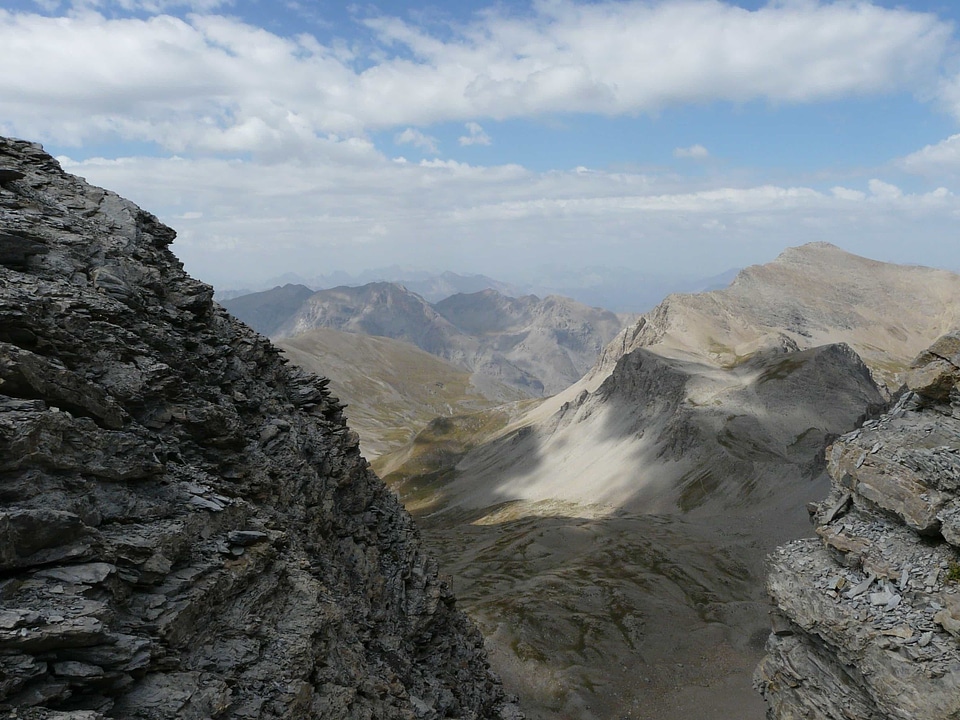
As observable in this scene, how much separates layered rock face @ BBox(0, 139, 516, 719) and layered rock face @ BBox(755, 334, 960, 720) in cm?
1634

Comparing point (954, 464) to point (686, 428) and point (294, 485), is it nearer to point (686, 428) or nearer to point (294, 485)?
point (294, 485)

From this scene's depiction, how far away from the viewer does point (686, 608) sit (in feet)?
219

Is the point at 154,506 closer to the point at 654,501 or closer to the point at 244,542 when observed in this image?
the point at 244,542

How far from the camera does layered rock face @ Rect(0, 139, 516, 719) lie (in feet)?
48.0

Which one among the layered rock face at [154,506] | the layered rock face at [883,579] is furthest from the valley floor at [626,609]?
the layered rock face at [154,506]

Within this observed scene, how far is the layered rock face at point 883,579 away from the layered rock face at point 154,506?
53.6 feet

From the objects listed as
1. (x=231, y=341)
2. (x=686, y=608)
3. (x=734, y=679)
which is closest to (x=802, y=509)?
(x=686, y=608)

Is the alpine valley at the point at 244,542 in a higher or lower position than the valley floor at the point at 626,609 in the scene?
higher

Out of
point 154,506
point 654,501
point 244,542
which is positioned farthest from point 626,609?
point 154,506

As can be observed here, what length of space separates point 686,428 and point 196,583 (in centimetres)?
11391

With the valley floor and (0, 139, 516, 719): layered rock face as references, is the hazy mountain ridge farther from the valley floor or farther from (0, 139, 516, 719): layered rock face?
(0, 139, 516, 719): layered rock face

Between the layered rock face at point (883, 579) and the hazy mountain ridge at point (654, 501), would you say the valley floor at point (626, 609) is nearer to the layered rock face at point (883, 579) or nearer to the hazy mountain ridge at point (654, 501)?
the hazy mountain ridge at point (654, 501)

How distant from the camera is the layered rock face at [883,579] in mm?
21375

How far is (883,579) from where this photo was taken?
23328mm
